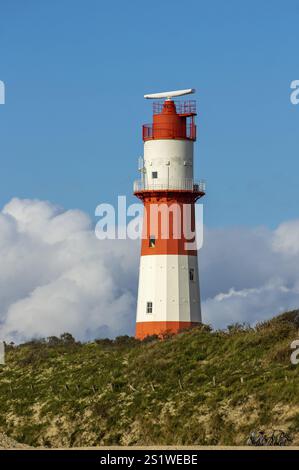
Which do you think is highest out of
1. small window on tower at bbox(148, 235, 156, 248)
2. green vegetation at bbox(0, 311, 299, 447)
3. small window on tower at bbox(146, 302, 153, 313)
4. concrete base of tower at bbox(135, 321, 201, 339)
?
small window on tower at bbox(148, 235, 156, 248)

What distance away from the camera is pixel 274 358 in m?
56.6

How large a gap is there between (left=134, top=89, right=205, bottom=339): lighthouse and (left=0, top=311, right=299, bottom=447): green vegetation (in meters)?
3.00

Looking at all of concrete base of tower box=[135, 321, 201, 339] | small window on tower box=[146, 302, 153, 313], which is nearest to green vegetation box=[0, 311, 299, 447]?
concrete base of tower box=[135, 321, 201, 339]

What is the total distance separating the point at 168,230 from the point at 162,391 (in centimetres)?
1503

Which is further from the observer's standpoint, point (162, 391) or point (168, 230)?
point (168, 230)

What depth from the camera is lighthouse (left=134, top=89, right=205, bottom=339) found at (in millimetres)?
70750

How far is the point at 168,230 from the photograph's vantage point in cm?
7062

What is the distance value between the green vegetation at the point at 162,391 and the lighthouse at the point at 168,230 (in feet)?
9.84

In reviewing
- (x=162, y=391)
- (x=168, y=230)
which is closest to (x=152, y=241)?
(x=168, y=230)

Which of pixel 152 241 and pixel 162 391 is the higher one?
pixel 152 241

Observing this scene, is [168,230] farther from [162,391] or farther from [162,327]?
[162,391]

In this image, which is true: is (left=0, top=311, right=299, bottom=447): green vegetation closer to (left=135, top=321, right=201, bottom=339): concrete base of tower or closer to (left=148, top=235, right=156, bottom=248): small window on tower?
(left=135, top=321, right=201, bottom=339): concrete base of tower
